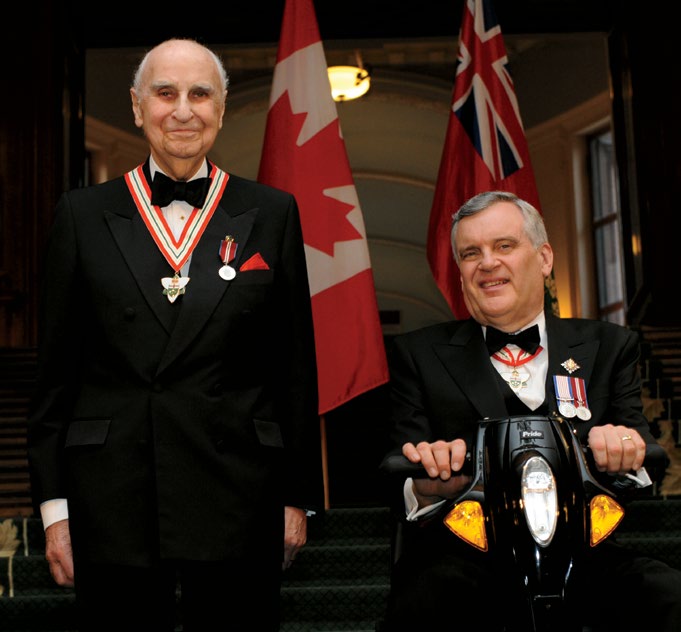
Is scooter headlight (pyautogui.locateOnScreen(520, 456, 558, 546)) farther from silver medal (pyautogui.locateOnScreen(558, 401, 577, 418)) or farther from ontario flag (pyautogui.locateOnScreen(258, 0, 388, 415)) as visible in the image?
ontario flag (pyautogui.locateOnScreen(258, 0, 388, 415))

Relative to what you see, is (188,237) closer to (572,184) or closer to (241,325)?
(241,325)

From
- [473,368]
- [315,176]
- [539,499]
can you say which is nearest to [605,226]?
[315,176]

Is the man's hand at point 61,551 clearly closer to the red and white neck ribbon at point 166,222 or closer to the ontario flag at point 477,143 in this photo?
the red and white neck ribbon at point 166,222

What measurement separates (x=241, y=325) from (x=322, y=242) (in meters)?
2.41

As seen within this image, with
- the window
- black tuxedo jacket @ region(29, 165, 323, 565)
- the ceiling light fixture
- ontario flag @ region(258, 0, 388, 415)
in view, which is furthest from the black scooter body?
the window

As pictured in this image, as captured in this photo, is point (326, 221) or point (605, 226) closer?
point (326, 221)

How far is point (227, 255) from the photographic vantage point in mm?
2008

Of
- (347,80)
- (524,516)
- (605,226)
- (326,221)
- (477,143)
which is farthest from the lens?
(605,226)

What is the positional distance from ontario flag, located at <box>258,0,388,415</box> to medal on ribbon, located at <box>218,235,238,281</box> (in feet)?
6.89

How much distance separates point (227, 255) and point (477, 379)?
0.62m

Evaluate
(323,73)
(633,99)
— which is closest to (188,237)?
(323,73)

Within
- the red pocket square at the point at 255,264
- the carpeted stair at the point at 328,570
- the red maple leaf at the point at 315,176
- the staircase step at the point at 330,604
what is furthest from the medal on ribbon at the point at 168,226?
the red maple leaf at the point at 315,176

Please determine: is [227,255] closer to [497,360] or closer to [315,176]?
[497,360]

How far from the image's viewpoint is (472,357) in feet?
7.52
